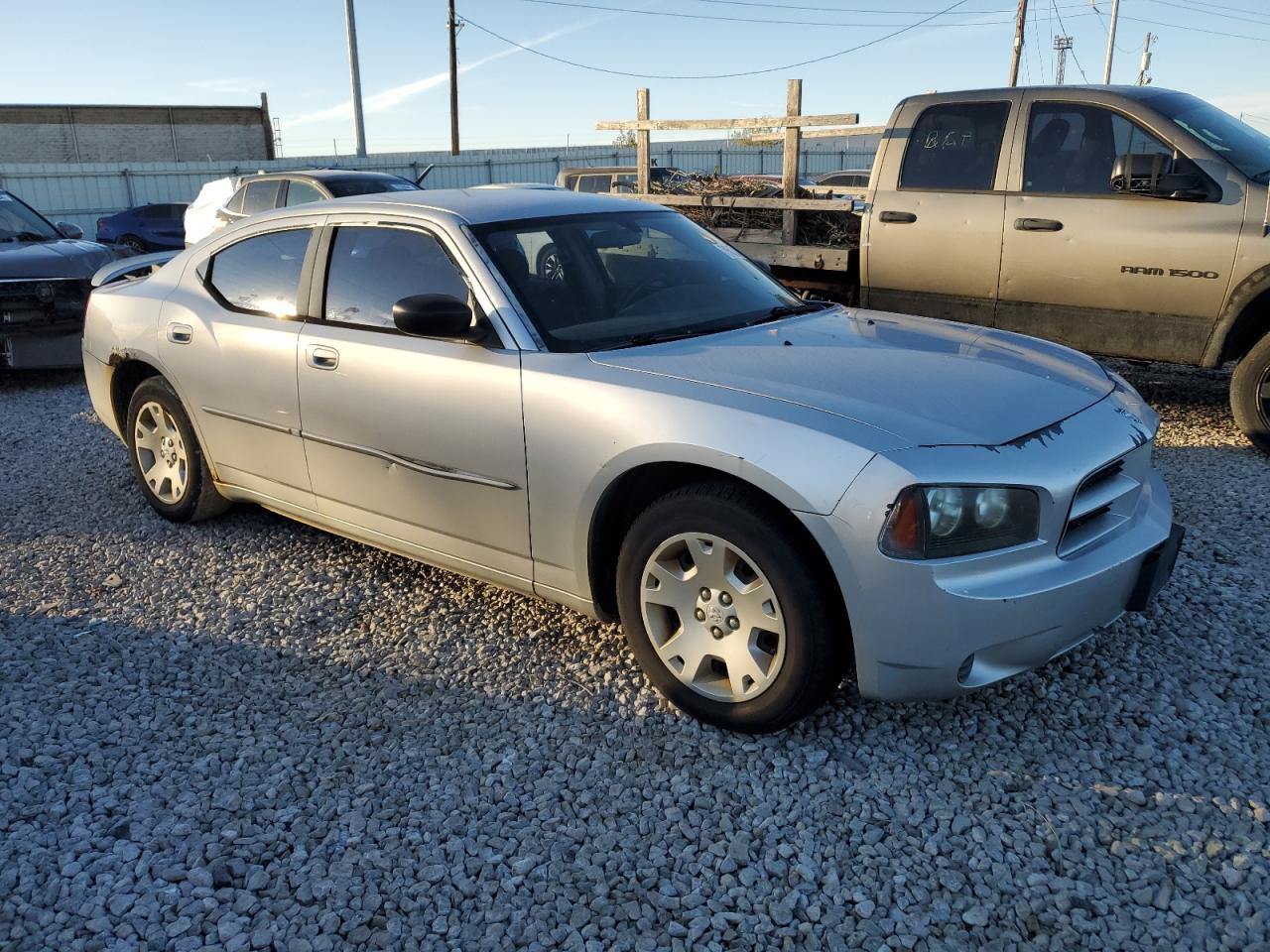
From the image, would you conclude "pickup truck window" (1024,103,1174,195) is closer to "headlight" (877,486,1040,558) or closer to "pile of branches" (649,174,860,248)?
"pile of branches" (649,174,860,248)

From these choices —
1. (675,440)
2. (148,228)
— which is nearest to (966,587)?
(675,440)

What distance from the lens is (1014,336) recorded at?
4.03m

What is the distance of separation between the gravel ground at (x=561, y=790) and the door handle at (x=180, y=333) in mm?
1223

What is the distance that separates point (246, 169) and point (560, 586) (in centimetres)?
2743

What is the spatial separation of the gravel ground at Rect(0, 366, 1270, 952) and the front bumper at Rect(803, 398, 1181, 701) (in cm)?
37

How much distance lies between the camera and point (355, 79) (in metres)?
26.3

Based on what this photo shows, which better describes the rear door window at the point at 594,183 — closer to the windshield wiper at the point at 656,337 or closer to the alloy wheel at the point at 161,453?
the alloy wheel at the point at 161,453

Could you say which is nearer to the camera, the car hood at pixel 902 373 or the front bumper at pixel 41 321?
the car hood at pixel 902 373

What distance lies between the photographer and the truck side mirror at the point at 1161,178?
18.9 ft

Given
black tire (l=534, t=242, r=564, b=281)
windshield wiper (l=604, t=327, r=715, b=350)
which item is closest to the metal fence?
black tire (l=534, t=242, r=564, b=281)

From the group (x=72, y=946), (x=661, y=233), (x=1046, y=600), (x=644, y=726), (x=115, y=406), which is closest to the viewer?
(x=72, y=946)

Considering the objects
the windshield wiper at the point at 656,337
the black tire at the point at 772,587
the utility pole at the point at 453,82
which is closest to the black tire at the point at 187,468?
the windshield wiper at the point at 656,337

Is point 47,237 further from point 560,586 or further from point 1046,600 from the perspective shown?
point 1046,600

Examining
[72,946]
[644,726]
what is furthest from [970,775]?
[72,946]
